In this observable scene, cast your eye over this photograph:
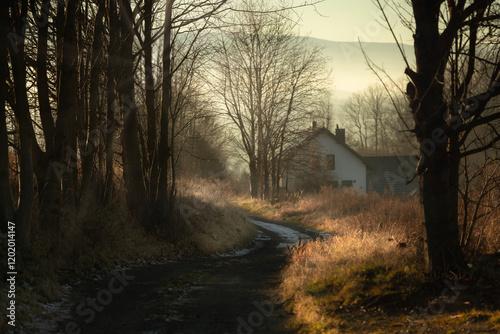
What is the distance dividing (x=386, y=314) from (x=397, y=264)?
142 centimetres

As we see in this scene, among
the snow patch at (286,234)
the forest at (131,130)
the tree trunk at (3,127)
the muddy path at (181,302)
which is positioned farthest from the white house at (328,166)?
the tree trunk at (3,127)

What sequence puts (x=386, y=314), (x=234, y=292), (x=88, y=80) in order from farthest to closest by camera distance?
1. (x=88, y=80)
2. (x=234, y=292)
3. (x=386, y=314)

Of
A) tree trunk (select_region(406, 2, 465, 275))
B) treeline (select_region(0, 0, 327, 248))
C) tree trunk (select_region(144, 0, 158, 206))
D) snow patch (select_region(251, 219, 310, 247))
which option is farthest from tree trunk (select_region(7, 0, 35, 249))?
snow patch (select_region(251, 219, 310, 247))

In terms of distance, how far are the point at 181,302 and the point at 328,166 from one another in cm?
4367

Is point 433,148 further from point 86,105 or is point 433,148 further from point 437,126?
point 86,105

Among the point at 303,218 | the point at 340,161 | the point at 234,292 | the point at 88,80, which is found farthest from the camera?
the point at 340,161

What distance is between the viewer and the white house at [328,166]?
4669cm

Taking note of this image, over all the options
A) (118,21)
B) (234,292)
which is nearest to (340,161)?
(118,21)

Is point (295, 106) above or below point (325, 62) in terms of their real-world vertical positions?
below

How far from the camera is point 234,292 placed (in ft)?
30.8

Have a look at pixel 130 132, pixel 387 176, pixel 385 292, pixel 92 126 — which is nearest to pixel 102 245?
pixel 92 126

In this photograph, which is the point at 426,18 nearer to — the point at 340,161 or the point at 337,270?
the point at 337,270

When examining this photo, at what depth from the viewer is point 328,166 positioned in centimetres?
5094

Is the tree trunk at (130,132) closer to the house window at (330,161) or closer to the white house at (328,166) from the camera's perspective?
the white house at (328,166)
